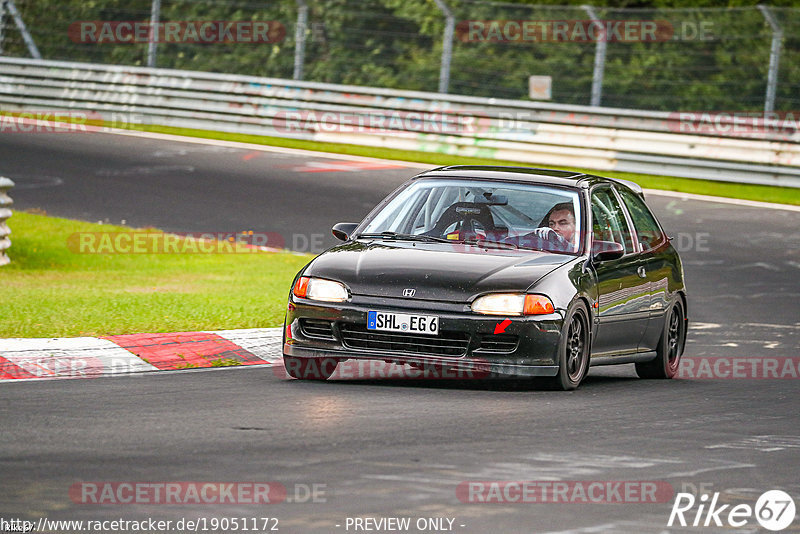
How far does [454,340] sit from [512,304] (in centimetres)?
42

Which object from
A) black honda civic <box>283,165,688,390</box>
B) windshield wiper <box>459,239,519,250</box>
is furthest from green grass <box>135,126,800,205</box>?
windshield wiper <box>459,239,519,250</box>

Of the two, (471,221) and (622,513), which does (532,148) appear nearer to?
(471,221)

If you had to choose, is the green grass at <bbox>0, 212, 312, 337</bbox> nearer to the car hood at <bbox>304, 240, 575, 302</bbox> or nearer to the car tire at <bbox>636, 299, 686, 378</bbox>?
the car hood at <bbox>304, 240, 575, 302</bbox>

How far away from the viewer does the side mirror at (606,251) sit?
10242 mm

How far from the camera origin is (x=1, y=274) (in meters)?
15.4

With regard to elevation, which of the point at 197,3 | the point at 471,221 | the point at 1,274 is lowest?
the point at 1,274

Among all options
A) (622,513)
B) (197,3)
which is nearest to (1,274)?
(622,513)

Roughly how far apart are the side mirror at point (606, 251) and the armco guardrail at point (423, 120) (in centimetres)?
1367

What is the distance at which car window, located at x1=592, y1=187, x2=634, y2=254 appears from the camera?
10.7 metres

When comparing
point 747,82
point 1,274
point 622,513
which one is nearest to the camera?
point 622,513

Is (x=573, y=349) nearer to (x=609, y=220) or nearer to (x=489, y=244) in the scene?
(x=489, y=244)

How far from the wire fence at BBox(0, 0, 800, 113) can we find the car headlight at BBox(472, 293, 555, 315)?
15.1 metres

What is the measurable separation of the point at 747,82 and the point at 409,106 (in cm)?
578

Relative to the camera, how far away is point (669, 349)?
11367mm
